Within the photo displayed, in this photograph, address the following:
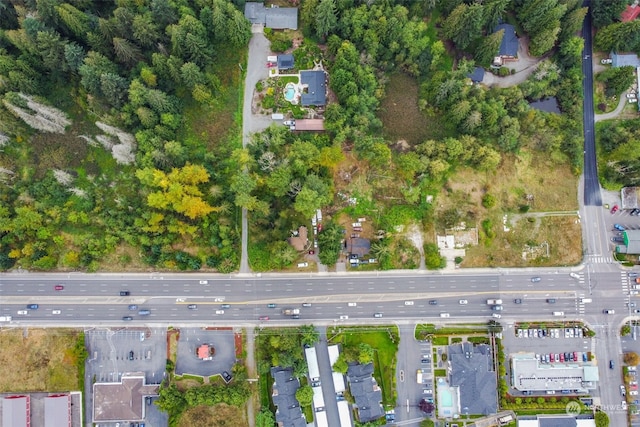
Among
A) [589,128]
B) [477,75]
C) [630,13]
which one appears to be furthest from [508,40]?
[630,13]

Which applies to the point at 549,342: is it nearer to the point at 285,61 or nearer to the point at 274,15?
the point at 285,61

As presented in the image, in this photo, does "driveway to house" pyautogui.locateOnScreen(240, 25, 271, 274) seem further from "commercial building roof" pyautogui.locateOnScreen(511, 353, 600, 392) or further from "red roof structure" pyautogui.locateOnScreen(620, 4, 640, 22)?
"red roof structure" pyautogui.locateOnScreen(620, 4, 640, 22)

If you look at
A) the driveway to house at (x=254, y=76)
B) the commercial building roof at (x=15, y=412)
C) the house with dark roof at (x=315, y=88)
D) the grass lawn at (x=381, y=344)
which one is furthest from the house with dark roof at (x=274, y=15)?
the commercial building roof at (x=15, y=412)

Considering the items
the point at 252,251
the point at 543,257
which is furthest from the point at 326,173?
the point at 543,257

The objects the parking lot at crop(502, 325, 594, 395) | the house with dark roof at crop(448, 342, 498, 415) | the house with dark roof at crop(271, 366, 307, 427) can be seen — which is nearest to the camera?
the house with dark roof at crop(271, 366, 307, 427)

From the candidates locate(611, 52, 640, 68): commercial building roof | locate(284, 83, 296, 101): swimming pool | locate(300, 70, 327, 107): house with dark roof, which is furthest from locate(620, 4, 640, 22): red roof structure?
locate(284, 83, 296, 101): swimming pool

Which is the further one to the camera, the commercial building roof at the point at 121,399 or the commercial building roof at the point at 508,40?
the commercial building roof at the point at 508,40

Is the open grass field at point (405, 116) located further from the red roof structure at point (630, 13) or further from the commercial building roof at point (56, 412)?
the commercial building roof at point (56, 412)
